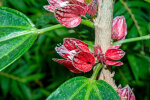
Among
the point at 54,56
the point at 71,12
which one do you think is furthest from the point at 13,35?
the point at 54,56

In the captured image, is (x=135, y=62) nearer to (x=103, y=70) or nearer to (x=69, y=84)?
(x=103, y=70)

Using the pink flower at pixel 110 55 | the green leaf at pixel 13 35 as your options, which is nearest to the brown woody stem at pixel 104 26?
the pink flower at pixel 110 55

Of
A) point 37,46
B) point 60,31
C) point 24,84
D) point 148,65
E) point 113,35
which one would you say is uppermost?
point 113,35

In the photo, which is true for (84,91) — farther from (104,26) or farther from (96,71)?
(104,26)

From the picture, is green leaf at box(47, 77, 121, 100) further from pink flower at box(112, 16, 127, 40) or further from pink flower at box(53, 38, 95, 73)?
pink flower at box(112, 16, 127, 40)

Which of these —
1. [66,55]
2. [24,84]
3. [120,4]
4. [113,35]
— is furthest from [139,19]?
[24,84]

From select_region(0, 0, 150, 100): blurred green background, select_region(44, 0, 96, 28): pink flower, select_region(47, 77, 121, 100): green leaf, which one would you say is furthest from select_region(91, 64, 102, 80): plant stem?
select_region(0, 0, 150, 100): blurred green background

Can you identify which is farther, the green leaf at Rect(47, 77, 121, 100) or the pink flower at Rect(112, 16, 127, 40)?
the pink flower at Rect(112, 16, 127, 40)

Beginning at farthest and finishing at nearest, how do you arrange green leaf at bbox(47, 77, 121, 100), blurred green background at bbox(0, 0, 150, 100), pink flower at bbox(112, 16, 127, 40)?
blurred green background at bbox(0, 0, 150, 100)
pink flower at bbox(112, 16, 127, 40)
green leaf at bbox(47, 77, 121, 100)
